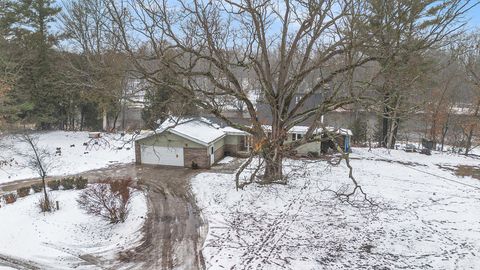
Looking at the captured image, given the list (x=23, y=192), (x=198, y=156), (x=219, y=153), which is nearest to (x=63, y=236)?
(x=23, y=192)

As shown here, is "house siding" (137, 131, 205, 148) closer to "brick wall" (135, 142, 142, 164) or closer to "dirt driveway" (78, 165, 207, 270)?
"brick wall" (135, 142, 142, 164)

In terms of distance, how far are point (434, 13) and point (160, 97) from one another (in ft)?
60.5

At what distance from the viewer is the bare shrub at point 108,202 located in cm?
1191

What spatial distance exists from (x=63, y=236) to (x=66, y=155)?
13782 millimetres

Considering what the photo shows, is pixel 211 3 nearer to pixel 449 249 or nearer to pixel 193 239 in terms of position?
pixel 193 239

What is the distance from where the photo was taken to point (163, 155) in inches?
823

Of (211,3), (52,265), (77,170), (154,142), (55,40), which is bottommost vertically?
(52,265)

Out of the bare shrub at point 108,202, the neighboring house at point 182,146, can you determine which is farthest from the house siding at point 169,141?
the bare shrub at point 108,202

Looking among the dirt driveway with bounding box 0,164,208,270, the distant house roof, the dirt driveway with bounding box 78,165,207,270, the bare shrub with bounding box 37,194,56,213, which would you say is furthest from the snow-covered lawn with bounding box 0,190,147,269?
the distant house roof

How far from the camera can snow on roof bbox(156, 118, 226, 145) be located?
791 inches

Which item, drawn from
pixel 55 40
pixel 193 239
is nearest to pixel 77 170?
pixel 193 239

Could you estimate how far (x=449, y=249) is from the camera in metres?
9.57

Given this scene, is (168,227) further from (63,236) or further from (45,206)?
(45,206)

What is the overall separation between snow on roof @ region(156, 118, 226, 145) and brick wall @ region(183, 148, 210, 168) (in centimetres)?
68
